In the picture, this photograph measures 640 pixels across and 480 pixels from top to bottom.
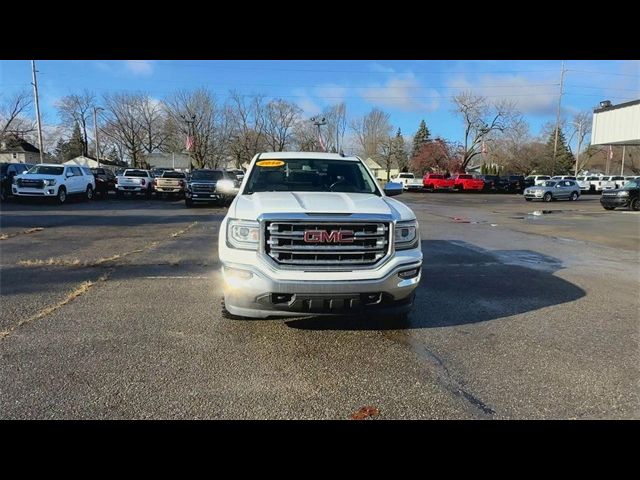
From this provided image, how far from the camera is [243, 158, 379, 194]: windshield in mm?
5695

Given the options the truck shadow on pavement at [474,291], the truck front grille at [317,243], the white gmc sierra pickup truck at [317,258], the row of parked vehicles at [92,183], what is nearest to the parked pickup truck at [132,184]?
the row of parked vehicles at [92,183]

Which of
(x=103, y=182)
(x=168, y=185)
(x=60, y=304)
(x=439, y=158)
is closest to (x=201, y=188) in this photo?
(x=168, y=185)

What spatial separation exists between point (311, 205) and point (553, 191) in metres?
35.0

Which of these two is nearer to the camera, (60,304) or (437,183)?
(60,304)

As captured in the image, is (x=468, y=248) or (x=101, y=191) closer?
(x=468, y=248)

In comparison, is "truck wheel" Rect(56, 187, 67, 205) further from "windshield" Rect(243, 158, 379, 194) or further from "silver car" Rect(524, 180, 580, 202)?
"silver car" Rect(524, 180, 580, 202)

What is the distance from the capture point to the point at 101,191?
92.7 feet

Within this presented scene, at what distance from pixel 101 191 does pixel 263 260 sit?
27.5 meters

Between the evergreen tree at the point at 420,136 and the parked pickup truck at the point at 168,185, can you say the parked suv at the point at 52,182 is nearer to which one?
the parked pickup truck at the point at 168,185

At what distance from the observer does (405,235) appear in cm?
448

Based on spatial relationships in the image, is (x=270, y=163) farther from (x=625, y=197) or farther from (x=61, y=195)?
(x=625, y=197)
